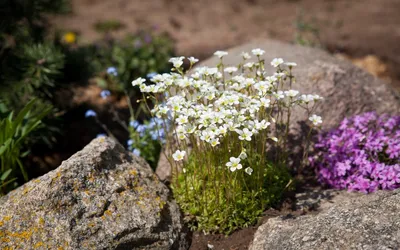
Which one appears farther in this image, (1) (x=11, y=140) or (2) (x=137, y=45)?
(2) (x=137, y=45)

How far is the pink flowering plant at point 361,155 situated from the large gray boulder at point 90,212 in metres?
1.21

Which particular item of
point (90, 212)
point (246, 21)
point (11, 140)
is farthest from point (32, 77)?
point (246, 21)

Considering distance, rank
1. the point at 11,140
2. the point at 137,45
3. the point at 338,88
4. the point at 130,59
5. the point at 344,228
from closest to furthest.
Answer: the point at 344,228 → the point at 11,140 → the point at 338,88 → the point at 130,59 → the point at 137,45

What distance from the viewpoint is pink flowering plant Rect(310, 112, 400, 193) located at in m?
3.25

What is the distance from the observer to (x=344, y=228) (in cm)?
271

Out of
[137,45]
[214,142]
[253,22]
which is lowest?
[253,22]

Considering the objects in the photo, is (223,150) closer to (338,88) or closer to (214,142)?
(214,142)

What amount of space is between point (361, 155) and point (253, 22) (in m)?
5.23

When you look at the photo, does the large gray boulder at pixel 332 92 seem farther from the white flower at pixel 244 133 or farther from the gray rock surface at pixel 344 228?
the white flower at pixel 244 133

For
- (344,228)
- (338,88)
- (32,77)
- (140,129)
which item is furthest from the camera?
(32,77)

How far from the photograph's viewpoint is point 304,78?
13.1ft

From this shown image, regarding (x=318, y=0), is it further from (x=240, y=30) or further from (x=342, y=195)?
(x=342, y=195)

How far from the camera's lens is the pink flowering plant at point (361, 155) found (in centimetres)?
325

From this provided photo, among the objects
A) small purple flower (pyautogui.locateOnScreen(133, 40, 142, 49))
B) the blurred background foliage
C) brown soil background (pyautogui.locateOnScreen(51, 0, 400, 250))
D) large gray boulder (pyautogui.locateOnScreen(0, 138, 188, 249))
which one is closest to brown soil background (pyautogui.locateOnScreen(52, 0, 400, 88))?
brown soil background (pyautogui.locateOnScreen(51, 0, 400, 250))
